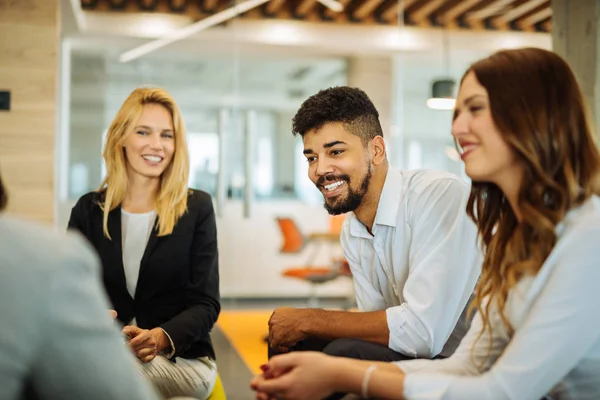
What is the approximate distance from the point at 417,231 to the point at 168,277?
93 cm

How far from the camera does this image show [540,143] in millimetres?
1445

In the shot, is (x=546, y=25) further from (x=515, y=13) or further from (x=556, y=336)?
(x=556, y=336)

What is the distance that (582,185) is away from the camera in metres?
1.45

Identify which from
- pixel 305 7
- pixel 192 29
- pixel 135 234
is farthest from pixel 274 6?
pixel 135 234

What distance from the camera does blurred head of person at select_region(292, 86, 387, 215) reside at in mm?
2371

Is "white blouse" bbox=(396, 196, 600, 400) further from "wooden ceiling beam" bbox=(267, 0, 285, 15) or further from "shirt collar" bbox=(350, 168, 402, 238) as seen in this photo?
"wooden ceiling beam" bbox=(267, 0, 285, 15)

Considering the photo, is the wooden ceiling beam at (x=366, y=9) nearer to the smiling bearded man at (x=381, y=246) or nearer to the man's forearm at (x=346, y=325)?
the smiling bearded man at (x=381, y=246)

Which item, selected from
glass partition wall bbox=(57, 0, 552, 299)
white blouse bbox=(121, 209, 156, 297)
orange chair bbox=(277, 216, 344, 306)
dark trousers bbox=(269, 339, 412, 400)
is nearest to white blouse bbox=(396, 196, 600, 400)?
dark trousers bbox=(269, 339, 412, 400)

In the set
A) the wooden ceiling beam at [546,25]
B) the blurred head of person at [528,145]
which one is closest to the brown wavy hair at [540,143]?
the blurred head of person at [528,145]

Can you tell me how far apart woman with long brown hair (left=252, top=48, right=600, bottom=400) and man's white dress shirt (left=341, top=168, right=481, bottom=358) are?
398mm

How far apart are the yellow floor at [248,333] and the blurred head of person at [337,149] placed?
2.77 m

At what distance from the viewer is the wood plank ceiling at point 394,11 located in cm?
790

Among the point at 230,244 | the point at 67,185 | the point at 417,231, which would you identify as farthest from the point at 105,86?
the point at 417,231

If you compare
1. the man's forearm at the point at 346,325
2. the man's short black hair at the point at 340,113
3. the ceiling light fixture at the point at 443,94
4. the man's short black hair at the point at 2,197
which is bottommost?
the man's forearm at the point at 346,325
